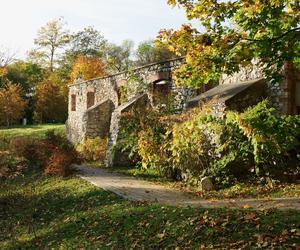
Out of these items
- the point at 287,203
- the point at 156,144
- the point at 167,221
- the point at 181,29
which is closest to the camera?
the point at 181,29

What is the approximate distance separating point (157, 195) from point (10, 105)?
27.5 m

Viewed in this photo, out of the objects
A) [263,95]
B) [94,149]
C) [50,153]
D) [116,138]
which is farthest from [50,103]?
[263,95]

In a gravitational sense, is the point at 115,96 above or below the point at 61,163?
above

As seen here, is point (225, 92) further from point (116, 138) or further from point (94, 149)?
point (94, 149)

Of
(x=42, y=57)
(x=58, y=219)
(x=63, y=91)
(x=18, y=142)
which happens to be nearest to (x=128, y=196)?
(x=58, y=219)

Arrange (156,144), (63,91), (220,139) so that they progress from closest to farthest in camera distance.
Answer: (220,139) < (156,144) < (63,91)

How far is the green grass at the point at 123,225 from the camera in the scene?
21.1 ft

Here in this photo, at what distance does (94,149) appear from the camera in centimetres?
1888

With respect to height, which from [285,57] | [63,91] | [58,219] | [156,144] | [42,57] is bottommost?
[58,219]

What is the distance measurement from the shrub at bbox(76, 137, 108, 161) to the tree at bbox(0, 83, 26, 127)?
55.5 ft

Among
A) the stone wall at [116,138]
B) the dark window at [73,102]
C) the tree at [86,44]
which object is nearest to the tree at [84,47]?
the tree at [86,44]

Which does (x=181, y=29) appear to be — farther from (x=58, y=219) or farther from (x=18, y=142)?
(x=18, y=142)

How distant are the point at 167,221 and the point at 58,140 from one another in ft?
31.9

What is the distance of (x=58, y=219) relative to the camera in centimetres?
982
